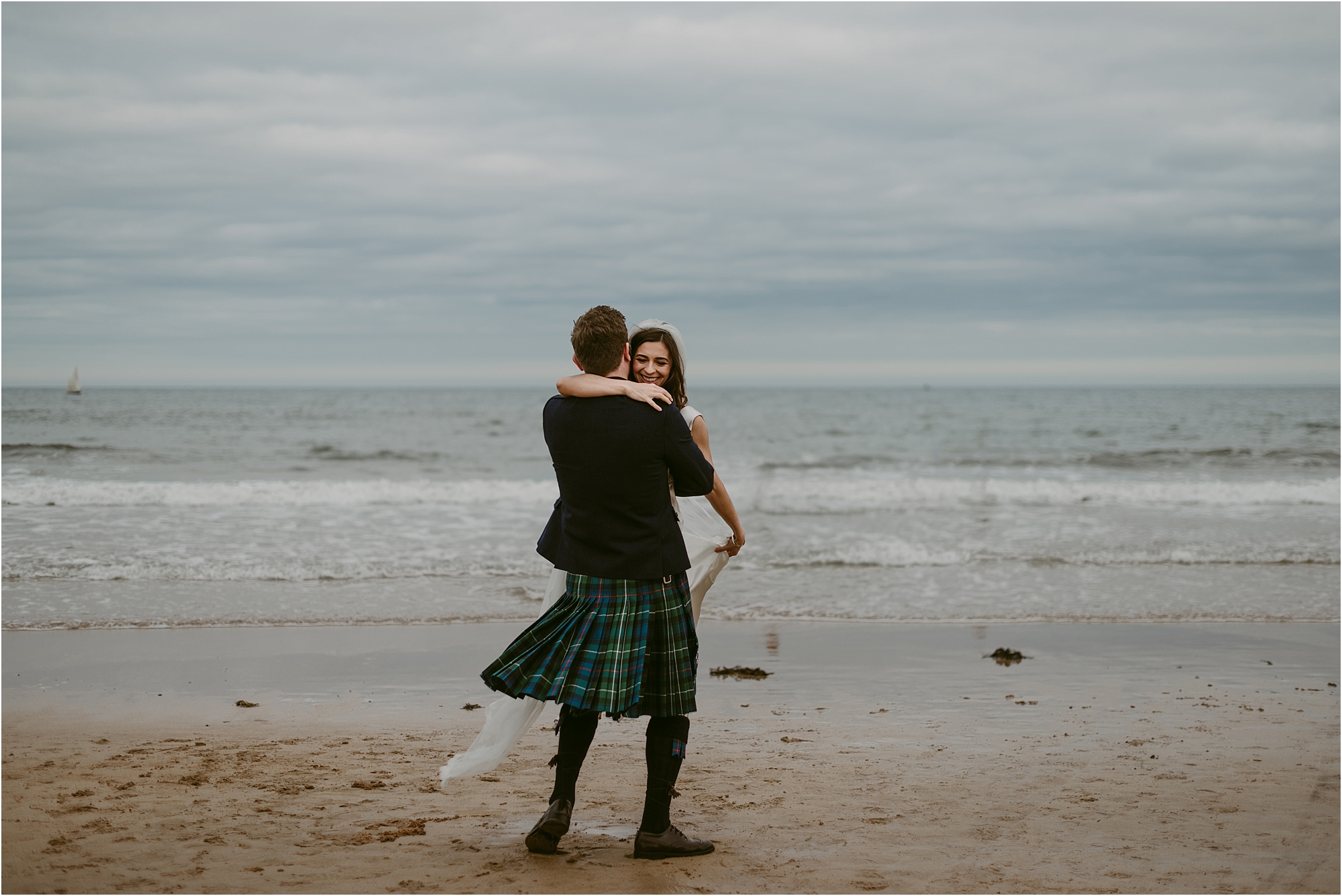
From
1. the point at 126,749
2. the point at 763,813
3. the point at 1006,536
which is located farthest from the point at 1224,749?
the point at 1006,536

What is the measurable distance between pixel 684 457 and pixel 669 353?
55 centimetres

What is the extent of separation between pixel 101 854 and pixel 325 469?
19911 millimetres

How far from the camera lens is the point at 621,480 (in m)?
3.12

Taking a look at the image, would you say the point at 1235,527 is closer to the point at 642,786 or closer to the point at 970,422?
the point at 642,786

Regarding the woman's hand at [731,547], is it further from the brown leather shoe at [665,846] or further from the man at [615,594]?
the brown leather shoe at [665,846]

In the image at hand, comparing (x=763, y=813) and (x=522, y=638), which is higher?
(x=522, y=638)

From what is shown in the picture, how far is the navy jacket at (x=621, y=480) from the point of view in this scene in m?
3.09

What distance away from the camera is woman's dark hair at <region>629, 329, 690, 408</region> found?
3498 mm

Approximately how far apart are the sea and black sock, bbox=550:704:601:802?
4.75 metres

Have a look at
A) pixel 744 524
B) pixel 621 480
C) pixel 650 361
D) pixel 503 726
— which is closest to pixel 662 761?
pixel 503 726

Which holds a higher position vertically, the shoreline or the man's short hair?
the man's short hair

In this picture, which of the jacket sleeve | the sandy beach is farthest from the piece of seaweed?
the jacket sleeve

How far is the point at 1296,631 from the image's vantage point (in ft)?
24.6

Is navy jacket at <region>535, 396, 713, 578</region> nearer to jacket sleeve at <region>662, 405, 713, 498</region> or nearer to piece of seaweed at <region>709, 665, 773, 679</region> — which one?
jacket sleeve at <region>662, 405, 713, 498</region>
